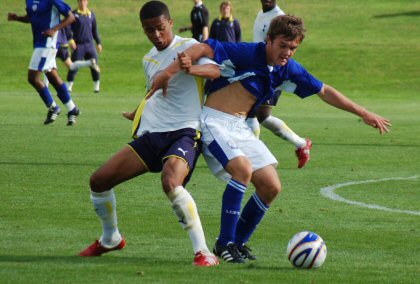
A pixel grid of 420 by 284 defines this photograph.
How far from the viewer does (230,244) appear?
809cm

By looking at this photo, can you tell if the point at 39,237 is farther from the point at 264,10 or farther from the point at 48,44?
the point at 48,44

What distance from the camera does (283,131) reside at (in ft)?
46.0

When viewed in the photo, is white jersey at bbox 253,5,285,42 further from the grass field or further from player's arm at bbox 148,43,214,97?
player's arm at bbox 148,43,214,97

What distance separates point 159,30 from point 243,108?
34.2 inches

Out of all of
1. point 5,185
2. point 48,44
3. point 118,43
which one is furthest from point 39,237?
point 118,43

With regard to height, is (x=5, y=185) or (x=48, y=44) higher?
(x=5, y=185)

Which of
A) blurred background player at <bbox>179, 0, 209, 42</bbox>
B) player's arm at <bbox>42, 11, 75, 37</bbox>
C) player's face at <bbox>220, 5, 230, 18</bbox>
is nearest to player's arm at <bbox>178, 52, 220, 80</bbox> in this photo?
player's arm at <bbox>42, 11, 75, 37</bbox>

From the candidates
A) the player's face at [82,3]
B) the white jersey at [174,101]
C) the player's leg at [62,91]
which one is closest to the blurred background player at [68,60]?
the player's face at [82,3]

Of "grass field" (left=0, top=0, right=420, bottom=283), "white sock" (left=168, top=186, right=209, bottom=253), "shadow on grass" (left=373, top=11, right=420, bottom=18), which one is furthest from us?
"shadow on grass" (left=373, top=11, right=420, bottom=18)

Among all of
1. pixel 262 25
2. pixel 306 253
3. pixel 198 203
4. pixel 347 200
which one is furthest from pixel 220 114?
pixel 262 25

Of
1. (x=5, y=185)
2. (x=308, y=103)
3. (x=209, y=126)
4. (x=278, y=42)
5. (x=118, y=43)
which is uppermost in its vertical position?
(x=278, y=42)

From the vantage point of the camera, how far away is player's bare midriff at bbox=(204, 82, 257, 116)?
27.8 ft

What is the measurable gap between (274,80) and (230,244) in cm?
132

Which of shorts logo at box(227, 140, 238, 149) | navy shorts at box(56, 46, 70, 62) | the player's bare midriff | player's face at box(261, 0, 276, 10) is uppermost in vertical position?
the player's bare midriff
